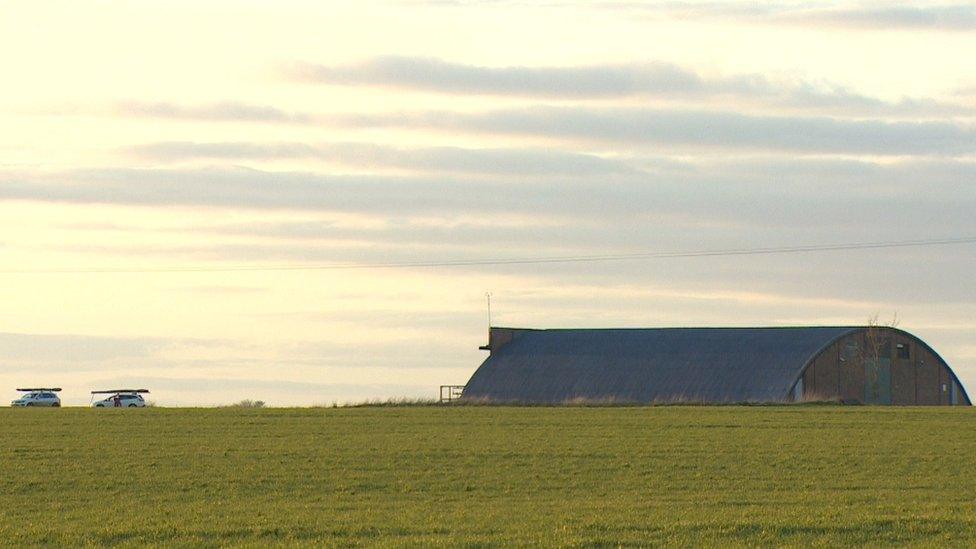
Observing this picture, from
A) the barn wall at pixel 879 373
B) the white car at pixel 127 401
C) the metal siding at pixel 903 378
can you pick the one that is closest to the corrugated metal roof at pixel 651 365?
the barn wall at pixel 879 373

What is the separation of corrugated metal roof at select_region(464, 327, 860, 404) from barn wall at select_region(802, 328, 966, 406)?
1.29m

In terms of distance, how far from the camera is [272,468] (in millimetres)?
42875

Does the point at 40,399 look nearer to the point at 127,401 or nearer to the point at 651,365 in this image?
the point at 127,401

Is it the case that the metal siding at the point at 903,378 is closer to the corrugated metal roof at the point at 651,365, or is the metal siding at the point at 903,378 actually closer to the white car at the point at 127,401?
the corrugated metal roof at the point at 651,365

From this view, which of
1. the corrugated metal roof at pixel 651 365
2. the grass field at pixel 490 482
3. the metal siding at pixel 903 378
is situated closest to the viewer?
the grass field at pixel 490 482

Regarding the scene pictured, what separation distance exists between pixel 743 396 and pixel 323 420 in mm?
36888

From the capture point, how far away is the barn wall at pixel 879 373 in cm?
10219

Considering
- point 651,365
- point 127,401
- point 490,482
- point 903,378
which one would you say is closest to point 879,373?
point 903,378

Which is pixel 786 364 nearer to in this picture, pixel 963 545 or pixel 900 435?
pixel 900 435

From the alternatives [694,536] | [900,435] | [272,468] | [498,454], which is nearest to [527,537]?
[694,536]

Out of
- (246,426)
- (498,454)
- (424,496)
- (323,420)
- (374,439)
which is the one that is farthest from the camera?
(323,420)

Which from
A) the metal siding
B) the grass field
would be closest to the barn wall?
the metal siding

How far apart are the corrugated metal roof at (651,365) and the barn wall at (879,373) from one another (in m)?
1.29

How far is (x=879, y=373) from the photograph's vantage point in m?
106
